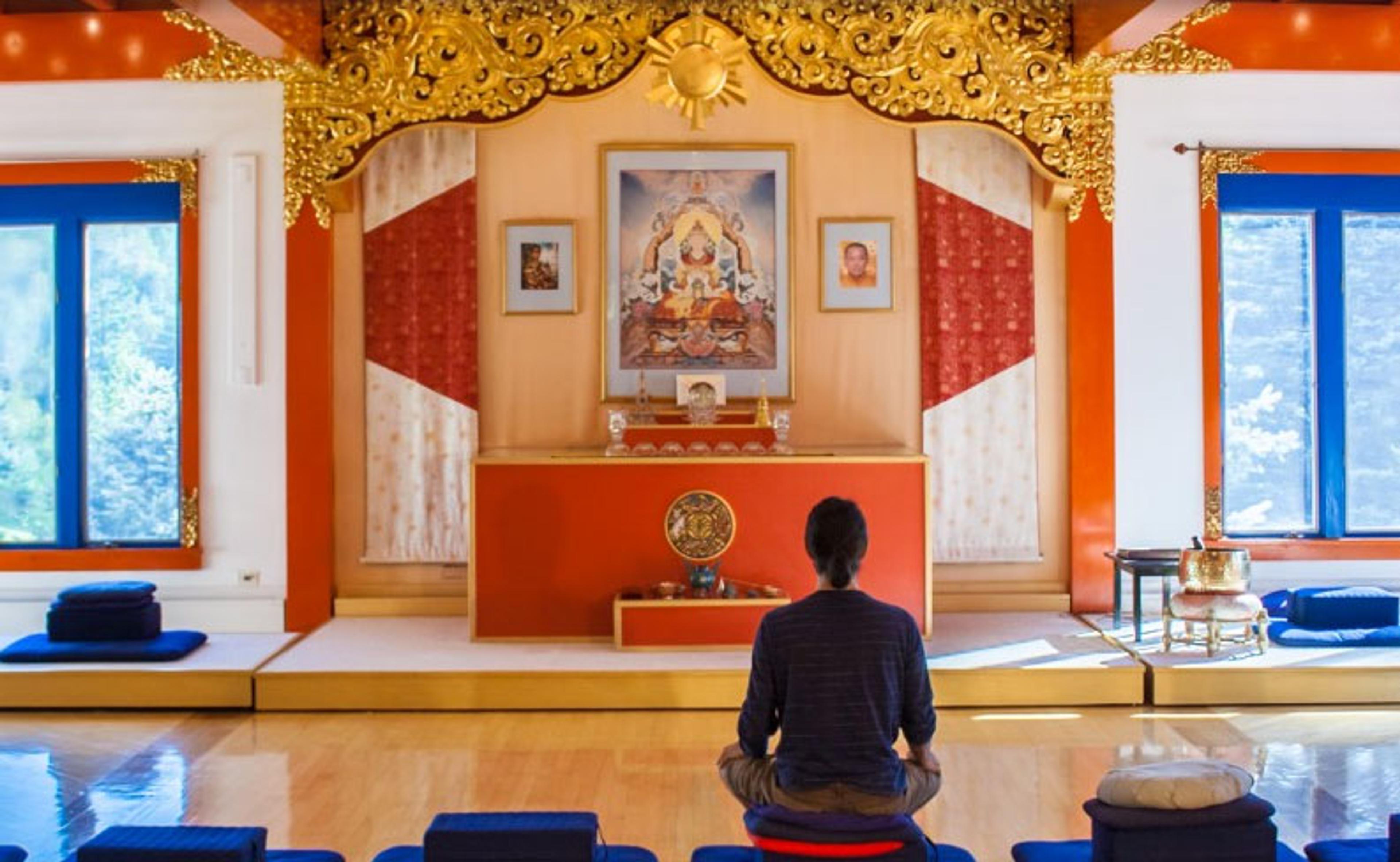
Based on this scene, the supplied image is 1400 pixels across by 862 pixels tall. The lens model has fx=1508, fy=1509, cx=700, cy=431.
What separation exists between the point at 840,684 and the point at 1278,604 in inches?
208

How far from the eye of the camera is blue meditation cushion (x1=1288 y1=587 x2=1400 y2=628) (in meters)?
7.26

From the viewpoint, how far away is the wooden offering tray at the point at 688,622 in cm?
686

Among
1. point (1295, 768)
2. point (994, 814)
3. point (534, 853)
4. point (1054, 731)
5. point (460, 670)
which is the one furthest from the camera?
point (460, 670)

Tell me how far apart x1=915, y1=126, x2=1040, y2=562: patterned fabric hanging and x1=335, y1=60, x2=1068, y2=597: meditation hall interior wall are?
140mm

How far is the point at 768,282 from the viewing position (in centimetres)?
802

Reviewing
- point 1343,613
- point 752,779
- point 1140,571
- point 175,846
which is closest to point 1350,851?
point 752,779

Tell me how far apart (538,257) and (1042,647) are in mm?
3275

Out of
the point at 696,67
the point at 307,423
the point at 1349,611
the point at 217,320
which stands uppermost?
the point at 696,67

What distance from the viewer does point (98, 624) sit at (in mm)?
7055

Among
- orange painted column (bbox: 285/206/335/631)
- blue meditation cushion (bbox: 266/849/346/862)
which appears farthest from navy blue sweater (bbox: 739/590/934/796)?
orange painted column (bbox: 285/206/335/631)

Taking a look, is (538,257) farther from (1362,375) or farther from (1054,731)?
(1362,375)

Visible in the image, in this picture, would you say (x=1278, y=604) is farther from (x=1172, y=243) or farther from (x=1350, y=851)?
(x=1350, y=851)

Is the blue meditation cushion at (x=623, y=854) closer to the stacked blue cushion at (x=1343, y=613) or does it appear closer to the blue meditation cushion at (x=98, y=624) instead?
the blue meditation cushion at (x=98, y=624)

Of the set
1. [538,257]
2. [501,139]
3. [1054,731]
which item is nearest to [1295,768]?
[1054,731]
